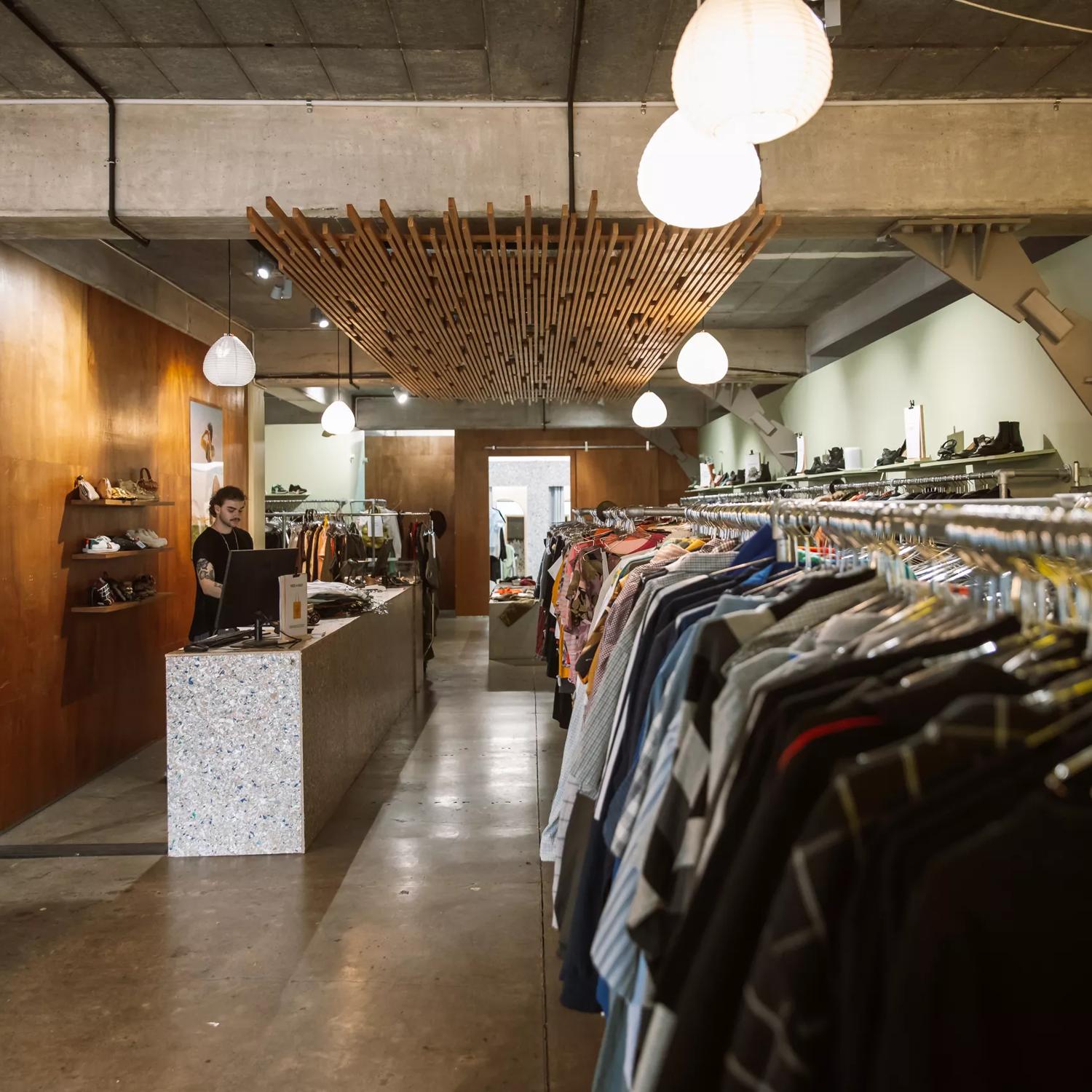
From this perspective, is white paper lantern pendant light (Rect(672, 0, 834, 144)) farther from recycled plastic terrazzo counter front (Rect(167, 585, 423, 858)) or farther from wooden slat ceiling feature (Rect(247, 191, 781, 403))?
recycled plastic terrazzo counter front (Rect(167, 585, 423, 858))

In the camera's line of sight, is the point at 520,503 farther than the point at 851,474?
Yes

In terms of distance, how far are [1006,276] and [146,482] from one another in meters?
5.27

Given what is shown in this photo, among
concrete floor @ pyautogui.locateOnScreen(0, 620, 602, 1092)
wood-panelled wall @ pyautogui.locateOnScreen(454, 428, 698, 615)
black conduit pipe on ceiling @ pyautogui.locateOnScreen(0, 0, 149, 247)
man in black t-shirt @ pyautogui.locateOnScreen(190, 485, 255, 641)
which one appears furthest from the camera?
wood-panelled wall @ pyautogui.locateOnScreen(454, 428, 698, 615)

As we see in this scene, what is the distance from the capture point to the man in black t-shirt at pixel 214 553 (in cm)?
561

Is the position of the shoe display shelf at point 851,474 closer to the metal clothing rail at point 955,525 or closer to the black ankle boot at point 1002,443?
the black ankle boot at point 1002,443

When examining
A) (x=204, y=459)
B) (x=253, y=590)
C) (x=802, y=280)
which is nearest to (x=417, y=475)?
(x=204, y=459)

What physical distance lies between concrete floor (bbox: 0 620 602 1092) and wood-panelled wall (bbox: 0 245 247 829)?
0.57 meters

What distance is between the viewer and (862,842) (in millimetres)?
744

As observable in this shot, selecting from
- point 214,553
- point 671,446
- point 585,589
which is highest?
point 671,446

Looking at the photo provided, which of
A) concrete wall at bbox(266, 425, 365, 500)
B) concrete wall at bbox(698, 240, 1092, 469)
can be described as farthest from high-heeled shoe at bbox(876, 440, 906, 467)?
concrete wall at bbox(266, 425, 365, 500)

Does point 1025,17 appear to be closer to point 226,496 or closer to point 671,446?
point 226,496

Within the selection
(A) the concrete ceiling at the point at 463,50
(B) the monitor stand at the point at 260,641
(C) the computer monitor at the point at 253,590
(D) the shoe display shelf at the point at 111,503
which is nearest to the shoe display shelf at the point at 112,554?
(D) the shoe display shelf at the point at 111,503

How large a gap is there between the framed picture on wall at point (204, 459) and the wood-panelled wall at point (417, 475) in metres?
6.83

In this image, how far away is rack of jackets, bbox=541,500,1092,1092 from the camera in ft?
2.15
